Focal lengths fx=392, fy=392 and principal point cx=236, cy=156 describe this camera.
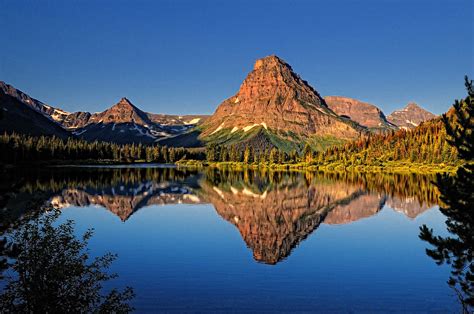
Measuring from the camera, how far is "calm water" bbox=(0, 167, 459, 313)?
79.9 feet

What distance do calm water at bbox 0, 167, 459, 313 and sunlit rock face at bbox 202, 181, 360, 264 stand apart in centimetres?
20

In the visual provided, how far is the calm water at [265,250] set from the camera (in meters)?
24.4

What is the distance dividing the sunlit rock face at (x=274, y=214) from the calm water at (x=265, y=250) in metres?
0.20

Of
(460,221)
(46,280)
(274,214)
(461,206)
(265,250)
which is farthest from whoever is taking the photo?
(274,214)

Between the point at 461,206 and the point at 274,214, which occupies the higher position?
the point at 461,206

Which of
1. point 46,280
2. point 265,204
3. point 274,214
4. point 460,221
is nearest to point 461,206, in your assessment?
point 460,221

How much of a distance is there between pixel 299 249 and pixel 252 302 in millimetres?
15623

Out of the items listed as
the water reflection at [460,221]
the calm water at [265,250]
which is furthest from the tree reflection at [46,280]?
the water reflection at [460,221]

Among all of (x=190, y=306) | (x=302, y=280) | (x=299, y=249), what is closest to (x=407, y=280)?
(x=302, y=280)

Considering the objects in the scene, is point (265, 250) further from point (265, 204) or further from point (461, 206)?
point (265, 204)

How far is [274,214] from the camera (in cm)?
6038

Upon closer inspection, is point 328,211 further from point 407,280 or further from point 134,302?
point 134,302

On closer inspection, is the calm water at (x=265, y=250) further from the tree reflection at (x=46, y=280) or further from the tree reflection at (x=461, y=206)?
the tree reflection at (x=461, y=206)

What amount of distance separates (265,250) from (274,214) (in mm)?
22453
